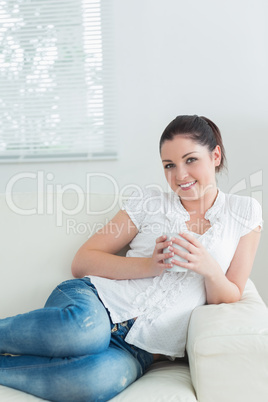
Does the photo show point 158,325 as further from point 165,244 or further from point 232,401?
point 232,401

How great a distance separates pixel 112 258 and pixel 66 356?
43 centimetres

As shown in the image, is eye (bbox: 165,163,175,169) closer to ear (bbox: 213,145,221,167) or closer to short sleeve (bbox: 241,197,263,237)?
ear (bbox: 213,145,221,167)

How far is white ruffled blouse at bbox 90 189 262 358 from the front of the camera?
1.43 meters

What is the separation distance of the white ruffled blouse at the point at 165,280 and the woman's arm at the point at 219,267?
26 millimetres

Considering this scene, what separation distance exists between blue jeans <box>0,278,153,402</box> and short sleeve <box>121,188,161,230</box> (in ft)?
1.30

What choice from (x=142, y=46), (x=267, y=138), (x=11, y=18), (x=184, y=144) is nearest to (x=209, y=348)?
(x=184, y=144)

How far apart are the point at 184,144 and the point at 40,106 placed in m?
1.12

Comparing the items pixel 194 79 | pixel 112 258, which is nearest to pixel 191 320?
pixel 112 258

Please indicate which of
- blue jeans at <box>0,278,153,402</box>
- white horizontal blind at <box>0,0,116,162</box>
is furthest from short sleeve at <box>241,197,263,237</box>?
white horizontal blind at <box>0,0,116,162</box>

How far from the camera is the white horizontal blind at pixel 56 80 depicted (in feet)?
7.75

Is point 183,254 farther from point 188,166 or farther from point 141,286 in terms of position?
point 188,166

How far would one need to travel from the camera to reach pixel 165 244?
4.49 ft

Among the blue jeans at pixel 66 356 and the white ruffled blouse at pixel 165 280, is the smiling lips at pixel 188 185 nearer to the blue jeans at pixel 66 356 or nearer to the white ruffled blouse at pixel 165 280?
the white ruffled blouse at pixel 165 280

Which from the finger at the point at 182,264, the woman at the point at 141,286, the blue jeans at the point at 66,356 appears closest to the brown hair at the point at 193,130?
the woman at the point at 141,286
